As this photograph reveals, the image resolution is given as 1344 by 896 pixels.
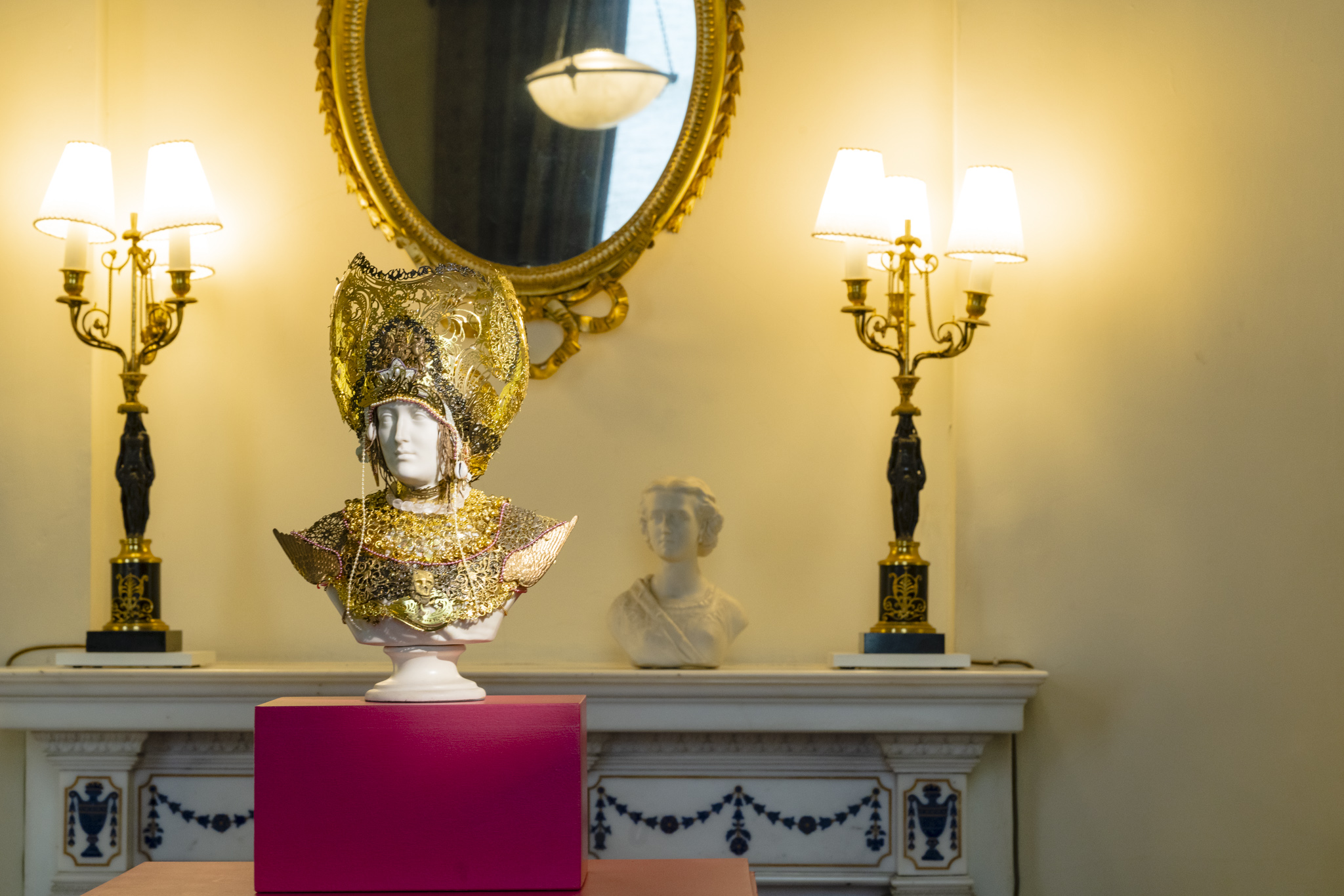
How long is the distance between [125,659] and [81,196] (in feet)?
3.53

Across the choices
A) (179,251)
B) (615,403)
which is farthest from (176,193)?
(615,403)

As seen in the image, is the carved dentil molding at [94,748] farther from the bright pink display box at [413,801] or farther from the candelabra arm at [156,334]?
the bright pink display box at [413,801]

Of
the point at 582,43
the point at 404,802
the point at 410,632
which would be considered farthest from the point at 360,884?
the point at 582,43

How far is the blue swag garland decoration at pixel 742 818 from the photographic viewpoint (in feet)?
9.18

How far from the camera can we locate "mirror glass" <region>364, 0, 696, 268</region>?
312 cm

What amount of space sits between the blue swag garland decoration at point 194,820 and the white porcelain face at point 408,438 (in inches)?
52.7

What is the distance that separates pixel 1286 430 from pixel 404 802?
1806 millimetres

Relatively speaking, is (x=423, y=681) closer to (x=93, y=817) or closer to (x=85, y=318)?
(x=93, y=817)

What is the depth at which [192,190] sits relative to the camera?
284 centimetres

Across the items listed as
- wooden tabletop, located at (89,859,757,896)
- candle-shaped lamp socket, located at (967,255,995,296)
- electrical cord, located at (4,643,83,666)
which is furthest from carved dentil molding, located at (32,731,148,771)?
candle-shaped lamp socket, located at (967,255,995,296)

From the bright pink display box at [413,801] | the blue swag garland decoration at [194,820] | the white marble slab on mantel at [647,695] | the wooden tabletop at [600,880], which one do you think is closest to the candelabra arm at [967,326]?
the white marble slab on mantel at [647,695]

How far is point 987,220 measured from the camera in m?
2.76

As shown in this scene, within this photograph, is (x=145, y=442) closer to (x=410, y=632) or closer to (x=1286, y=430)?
(x=410, y=632)

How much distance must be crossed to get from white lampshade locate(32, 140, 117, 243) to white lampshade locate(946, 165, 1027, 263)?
1.99 metres
